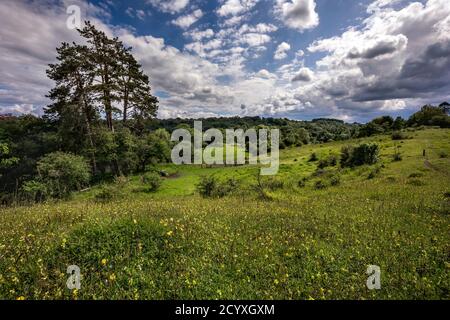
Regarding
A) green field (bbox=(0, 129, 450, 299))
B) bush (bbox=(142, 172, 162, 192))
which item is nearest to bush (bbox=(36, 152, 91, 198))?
bush (bbox=(142, 172, 162, 192))

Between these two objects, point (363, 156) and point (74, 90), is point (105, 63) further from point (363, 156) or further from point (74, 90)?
point (363, 156)

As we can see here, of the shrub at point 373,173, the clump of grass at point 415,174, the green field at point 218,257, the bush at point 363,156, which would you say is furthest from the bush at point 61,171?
the bush at point 363,156

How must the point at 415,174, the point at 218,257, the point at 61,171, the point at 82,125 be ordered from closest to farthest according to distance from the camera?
1. the point at 218,257
2. the point at 415,174
3. the point at 61,171
4. the point at 82,125

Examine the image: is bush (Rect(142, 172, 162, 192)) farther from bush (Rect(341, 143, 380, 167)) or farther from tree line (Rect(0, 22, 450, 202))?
bush (Rect(341, 143, 380, 167))

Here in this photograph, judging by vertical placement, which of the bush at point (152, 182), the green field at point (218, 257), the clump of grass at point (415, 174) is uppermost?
the clump of grass at point (415, 174)

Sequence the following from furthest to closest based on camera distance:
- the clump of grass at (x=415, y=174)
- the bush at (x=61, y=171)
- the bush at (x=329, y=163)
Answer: the bush at (x=329, y=163) < the bush at (x=61, y=171) < the clump of grass at (x=415, y=174)

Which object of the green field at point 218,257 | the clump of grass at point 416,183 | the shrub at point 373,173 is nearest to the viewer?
the green field at point 218,257

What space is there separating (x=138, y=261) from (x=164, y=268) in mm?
604

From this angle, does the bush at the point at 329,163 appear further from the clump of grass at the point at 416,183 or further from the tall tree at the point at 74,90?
the tall tree at the point at 74,90

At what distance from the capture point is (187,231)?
6.81 meters

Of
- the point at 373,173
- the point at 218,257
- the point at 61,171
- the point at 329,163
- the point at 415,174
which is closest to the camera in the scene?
the point at 218,257

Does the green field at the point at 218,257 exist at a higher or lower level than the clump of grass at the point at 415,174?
lower

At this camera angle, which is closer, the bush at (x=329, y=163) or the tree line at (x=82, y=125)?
the tree line at (x=82, y=125)

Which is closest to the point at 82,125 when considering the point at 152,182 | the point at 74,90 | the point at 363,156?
the point at 74,90
